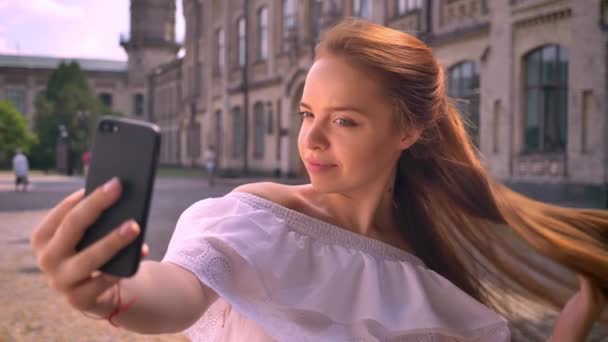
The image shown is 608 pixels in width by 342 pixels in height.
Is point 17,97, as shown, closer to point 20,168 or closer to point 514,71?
point 20,168

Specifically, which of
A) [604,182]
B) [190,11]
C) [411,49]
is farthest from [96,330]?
[190,11]

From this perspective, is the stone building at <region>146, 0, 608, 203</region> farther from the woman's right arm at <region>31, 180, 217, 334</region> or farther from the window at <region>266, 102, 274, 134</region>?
the woman's right arm at <region>31, 180, 217, 334</region>

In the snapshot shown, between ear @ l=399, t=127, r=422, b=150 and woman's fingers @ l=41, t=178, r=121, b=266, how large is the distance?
96cm

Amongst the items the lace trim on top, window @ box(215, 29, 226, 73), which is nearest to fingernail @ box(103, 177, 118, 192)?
the lace trim on top

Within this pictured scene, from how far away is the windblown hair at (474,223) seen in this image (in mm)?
1912

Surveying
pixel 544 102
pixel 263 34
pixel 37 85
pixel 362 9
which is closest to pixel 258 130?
pixel 263 34

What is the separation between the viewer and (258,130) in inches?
1065

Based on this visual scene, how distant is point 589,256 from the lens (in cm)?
179

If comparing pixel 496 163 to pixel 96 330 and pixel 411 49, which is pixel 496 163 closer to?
pixel 96 330

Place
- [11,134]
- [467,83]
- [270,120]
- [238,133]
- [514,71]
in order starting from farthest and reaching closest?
[11,134], [238,133], [270,120], [467,83], [514,71]

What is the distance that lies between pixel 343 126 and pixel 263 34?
25881mm

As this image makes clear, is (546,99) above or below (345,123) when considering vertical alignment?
above

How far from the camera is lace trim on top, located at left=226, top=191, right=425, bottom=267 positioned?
5.54 feet

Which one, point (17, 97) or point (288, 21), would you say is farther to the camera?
point (17, 97)
